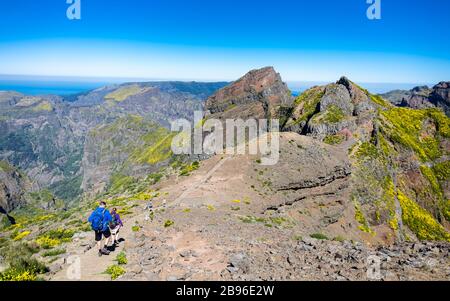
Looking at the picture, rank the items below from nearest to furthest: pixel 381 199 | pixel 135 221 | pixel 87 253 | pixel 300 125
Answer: pixel 87 253 → pixel 135 221 → pixel 381 199 → pixel 300 125

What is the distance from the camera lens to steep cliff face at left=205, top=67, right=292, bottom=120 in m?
131

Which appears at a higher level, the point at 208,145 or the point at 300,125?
the point at 300,125

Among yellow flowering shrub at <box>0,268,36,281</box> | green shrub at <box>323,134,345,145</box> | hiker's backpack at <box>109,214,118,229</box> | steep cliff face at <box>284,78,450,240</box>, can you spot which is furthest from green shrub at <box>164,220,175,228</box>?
green shrub at <box>323,134,345,145</box>

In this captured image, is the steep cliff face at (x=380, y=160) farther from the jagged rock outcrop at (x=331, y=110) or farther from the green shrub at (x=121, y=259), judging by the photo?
the green shrub at (x=121, y=259)

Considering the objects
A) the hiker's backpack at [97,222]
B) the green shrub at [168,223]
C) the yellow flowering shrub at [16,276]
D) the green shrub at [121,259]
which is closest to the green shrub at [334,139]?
the green shrub at [168,223]

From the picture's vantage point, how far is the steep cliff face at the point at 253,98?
130625 millimetres

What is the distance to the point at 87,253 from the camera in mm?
22625

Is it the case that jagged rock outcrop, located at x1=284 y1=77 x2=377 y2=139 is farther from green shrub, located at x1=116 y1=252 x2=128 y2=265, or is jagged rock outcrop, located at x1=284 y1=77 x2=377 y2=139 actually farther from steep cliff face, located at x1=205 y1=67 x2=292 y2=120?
green shrub, located at x1=116 y1=252 x2=128 y2=265

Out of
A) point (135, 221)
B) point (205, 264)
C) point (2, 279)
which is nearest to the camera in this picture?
point (2, 279)

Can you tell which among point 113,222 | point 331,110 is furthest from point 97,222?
point 331,110

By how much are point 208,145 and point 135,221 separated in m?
85.3
